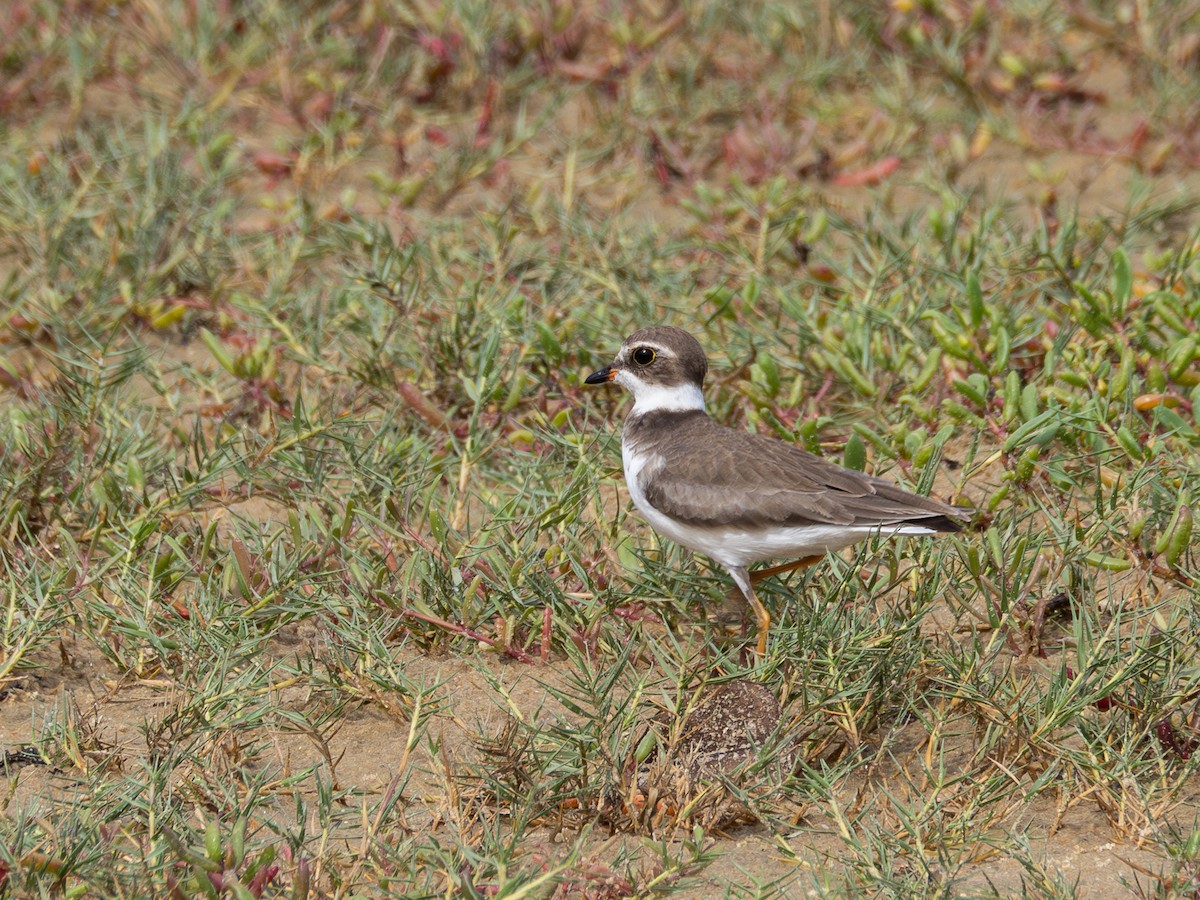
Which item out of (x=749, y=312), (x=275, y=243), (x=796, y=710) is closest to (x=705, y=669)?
(x=796, y=710)

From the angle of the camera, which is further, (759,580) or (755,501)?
(759,580)

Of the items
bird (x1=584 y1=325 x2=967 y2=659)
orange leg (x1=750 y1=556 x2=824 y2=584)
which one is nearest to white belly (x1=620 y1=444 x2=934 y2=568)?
bird (x1=584 y1=325 x2=967 y2=659)

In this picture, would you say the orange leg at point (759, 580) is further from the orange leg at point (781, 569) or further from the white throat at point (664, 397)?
the white throat at point (664, 397)

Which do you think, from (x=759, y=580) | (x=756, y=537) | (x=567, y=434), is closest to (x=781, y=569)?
(x=759, y=580)

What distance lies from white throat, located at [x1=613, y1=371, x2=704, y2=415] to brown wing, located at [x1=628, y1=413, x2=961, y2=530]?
1.23ft

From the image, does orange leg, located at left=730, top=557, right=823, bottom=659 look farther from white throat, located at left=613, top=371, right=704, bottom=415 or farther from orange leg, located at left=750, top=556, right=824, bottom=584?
white throat, located at left=613, top=371, right=704, bottom=415

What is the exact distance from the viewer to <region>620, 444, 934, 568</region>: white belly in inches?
183

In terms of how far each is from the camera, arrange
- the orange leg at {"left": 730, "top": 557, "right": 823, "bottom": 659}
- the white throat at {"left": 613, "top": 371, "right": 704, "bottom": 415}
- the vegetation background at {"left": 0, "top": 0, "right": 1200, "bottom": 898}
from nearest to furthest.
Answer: the vegetation background at {"left": 0, "top": 0, "right": 1200, "bottom": 898}, the orange leg at {"left": 730, "top": 557, "right": 823, "bottom": 659}, the white throat at {"left": 613, "top": 371, "right": 704, "bottom": 415}

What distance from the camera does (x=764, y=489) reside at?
4.85 metres

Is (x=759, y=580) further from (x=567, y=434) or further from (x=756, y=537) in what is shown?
(x=567, y=434)

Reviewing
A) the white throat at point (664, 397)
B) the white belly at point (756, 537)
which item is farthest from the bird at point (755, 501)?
the white throat at point (664, 397)

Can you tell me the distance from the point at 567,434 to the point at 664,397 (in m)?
0.63

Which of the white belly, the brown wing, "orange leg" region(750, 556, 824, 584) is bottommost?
"orange leg" region(750, 556, 824, 584)

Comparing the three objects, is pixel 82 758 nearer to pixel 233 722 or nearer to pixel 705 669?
pixel 233 722
